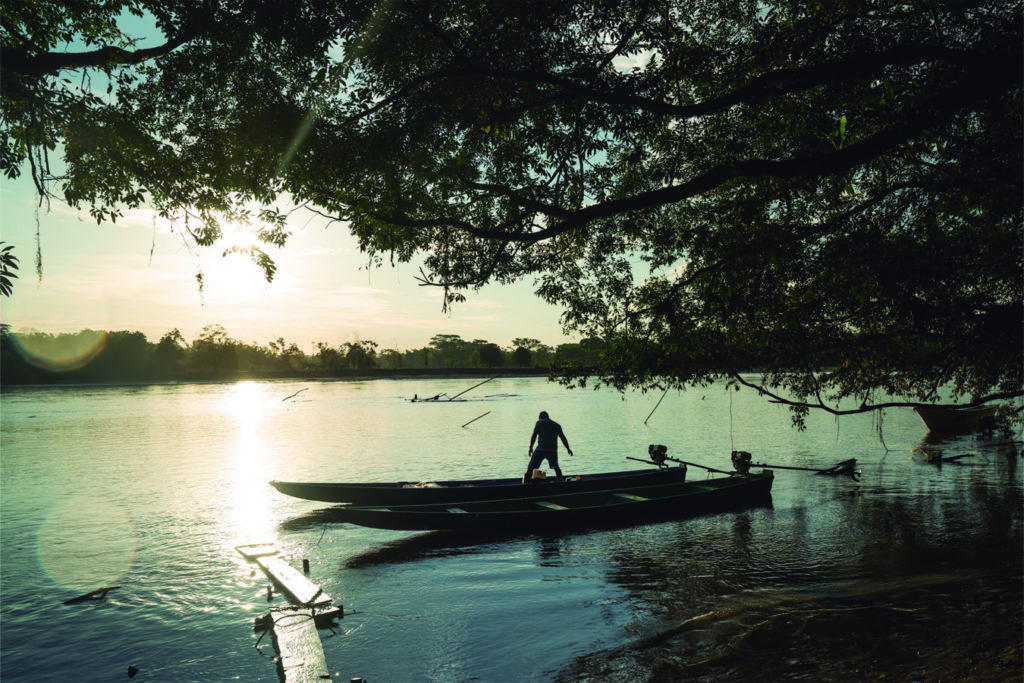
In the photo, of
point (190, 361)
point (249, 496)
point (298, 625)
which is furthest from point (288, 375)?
point (298, 625)

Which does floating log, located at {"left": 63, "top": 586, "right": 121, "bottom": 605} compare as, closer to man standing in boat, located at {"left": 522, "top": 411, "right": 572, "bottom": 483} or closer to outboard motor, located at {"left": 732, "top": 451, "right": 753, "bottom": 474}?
man standing in boat, located at {"left": 522, "top": 411, "right": 572, "bottom": 483}

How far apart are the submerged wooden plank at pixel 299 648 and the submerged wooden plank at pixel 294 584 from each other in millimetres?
284

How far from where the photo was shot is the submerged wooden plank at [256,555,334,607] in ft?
33.4

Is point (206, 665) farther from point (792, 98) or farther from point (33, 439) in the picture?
point (33, 439)

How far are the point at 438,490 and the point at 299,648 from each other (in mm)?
8056

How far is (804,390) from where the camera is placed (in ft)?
47.4

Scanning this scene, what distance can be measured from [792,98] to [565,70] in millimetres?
3774

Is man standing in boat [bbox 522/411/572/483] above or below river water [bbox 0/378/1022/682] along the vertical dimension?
above

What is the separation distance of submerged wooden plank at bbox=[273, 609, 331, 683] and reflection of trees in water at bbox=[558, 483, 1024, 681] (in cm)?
308

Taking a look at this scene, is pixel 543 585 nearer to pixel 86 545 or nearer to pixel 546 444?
pixel 546 444

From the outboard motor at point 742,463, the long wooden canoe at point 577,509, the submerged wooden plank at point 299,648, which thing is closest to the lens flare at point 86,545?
the long wooden canoe at point 577,509

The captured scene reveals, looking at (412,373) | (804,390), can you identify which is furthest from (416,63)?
(412,373)

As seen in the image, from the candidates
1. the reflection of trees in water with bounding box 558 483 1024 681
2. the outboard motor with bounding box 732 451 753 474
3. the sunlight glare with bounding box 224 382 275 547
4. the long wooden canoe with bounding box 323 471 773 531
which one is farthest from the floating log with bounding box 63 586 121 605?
the outboard motor with bounding box 732 451 753 474

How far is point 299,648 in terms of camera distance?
28.2 ft
